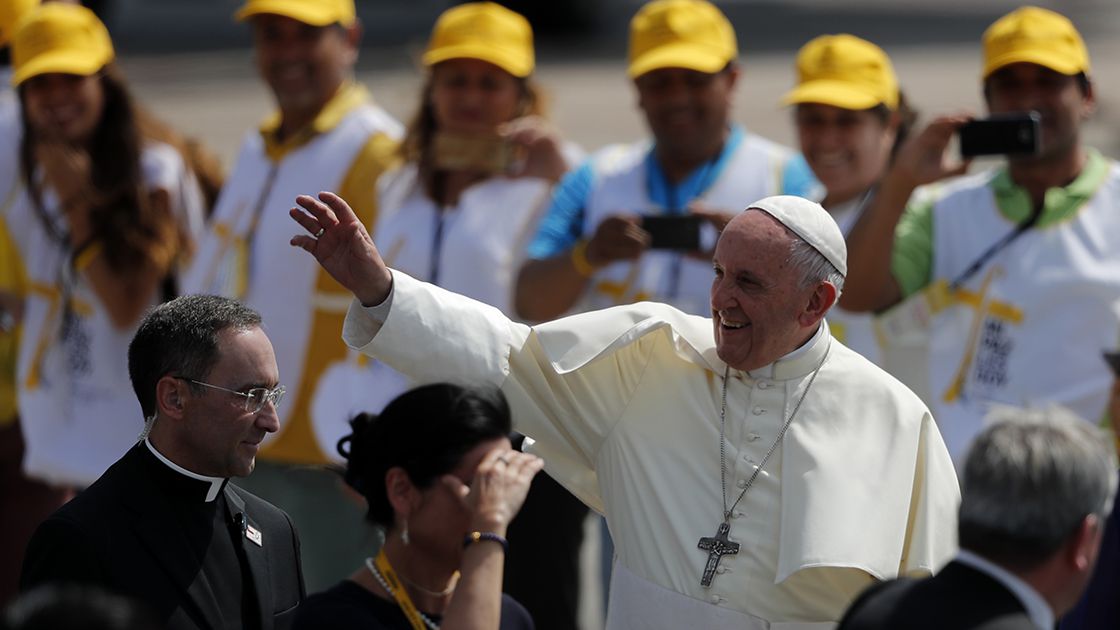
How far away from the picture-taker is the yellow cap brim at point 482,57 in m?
5.78

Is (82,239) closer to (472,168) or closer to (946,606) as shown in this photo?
(472,168)

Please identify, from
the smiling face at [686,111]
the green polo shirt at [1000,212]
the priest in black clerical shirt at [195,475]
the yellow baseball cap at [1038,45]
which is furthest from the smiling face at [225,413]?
the yellow baseball cap at [1038,45]

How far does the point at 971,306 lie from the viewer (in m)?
5.16

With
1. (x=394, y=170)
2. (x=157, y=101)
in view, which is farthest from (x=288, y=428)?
(x=157, y=101)

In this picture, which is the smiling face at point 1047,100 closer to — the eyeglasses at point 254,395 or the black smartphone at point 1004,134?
the black smartphone at point 1004,134

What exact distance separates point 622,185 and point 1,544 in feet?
8.00

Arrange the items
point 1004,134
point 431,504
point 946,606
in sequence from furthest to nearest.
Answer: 1. point 1004,134
2. point 431,504
3. point 946,606

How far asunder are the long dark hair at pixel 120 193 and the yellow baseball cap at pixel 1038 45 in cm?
276

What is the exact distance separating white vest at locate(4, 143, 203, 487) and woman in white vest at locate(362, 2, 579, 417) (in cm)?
91

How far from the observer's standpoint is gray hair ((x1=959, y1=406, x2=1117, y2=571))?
8.93ft

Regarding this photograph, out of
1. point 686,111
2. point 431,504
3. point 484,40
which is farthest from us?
point 484,40

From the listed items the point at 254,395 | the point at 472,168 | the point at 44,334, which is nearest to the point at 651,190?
the point at 472,168

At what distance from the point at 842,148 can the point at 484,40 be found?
1.22 m

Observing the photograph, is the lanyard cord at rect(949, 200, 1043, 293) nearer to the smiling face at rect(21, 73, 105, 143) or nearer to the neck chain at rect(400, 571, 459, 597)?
the neck chain at rect(400, 571, 459, 597)
